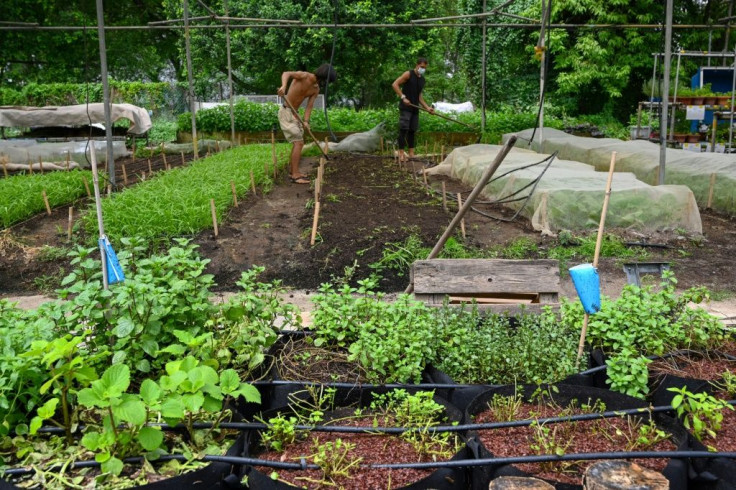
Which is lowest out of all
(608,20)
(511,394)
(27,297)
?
(27,297)

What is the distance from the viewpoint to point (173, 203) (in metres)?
7.29

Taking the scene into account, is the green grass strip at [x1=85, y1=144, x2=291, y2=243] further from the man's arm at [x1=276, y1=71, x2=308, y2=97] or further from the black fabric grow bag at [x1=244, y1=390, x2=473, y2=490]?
the black fabric grow bag at [x1=244, y1=390, x2=473, y2=490]

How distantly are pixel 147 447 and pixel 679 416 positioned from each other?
6.58 ft

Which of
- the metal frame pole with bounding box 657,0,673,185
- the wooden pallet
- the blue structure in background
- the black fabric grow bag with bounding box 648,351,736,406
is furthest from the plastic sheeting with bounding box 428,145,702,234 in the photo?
the blue structure in background

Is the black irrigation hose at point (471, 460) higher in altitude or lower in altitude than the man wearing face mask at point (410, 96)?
lower

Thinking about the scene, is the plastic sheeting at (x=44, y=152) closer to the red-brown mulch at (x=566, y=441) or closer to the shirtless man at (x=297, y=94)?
the shirtless man at (x=297, y=94)

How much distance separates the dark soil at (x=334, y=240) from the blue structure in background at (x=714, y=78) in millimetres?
9587

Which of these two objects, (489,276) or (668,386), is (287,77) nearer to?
(489,276)

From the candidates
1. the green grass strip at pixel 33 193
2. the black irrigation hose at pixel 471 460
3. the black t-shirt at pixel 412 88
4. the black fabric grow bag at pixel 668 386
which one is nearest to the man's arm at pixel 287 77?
the black t-shirt at pixel 412 88

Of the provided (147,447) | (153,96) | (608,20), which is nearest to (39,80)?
(153,96)

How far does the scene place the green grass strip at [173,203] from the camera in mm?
6676

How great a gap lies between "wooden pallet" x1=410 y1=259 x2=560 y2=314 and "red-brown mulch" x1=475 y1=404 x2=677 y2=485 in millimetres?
1392

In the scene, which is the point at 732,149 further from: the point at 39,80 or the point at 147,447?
the point at 39,80

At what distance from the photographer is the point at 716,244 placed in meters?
7.06
